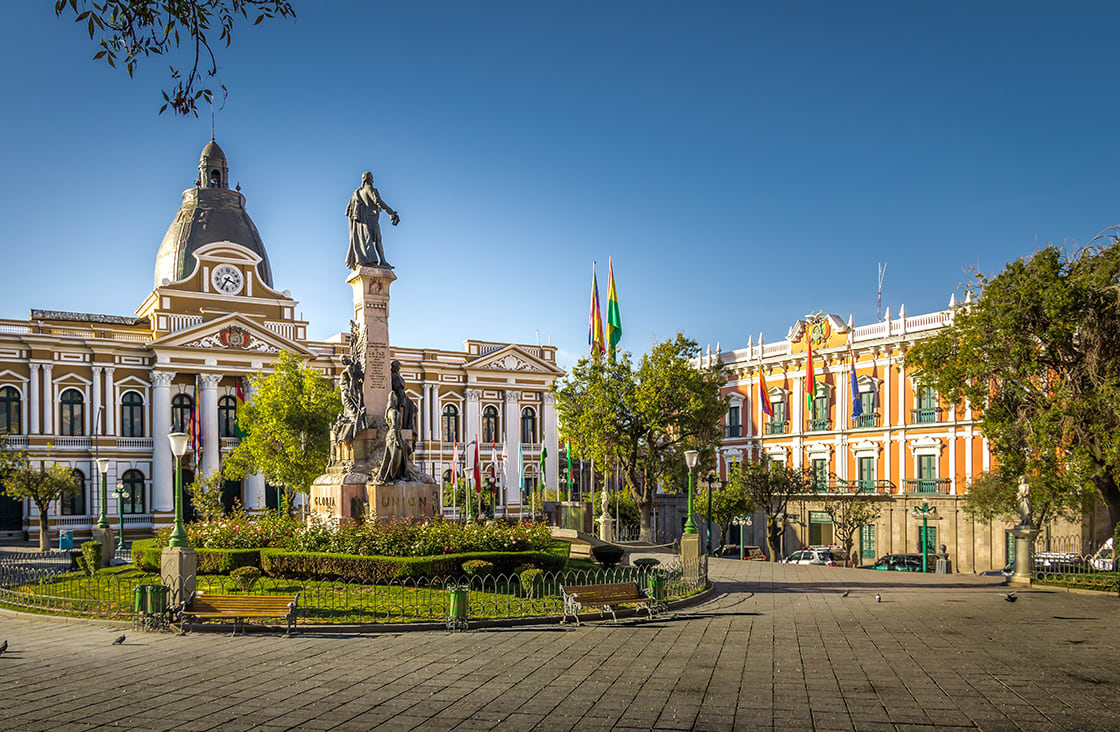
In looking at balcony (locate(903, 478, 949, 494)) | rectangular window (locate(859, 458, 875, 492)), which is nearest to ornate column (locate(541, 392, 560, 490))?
rectangular window (locate(859, 458, 875, 492))

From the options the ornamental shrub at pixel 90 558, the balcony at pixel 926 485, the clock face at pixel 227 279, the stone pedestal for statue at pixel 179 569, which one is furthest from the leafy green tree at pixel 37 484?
the balcony at pixel 926 485

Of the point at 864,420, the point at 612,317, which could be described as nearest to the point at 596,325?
the point at 612,317

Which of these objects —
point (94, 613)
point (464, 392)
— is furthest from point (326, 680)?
point (464, 392)

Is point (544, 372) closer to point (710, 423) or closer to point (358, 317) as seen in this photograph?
point (710, 423)

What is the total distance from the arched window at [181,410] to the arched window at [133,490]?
337 centimetres

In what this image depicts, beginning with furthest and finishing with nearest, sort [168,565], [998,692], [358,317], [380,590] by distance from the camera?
1. [358,317]
2. [380,590]
3. [168,565]
4. [998,692]

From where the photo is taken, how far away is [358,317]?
2577 centimetres

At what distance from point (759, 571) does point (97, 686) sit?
69.7ft

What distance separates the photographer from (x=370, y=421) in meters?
24.8

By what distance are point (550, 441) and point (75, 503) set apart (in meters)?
29.4

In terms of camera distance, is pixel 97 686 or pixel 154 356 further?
pixel 154 356

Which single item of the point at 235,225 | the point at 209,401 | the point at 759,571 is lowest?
the point at 759,571

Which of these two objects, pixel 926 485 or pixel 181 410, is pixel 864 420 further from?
pixel 181 410

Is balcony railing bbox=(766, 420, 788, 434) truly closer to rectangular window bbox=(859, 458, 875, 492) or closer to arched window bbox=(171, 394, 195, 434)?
rectangular window bbox=(859, 458, 875, 492)
